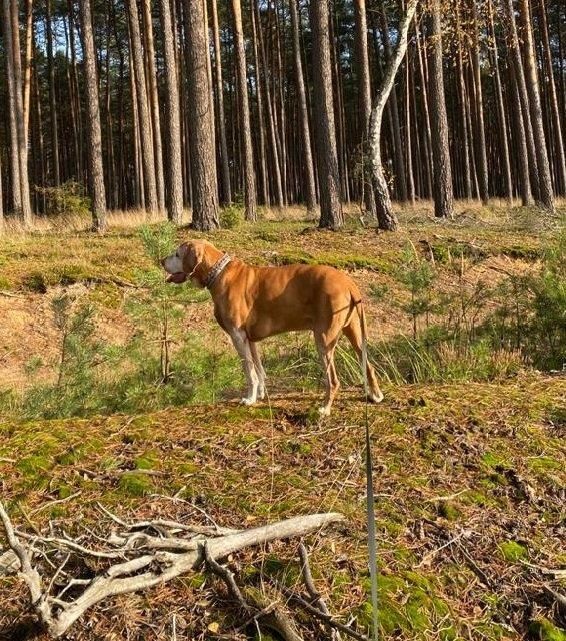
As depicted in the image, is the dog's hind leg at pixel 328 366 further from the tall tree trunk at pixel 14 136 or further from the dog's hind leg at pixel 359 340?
the tall tree trunk at pixel 14 136

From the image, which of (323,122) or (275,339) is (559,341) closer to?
(275,339)

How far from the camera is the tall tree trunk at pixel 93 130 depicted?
18562 mm

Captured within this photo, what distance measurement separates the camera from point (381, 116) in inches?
616

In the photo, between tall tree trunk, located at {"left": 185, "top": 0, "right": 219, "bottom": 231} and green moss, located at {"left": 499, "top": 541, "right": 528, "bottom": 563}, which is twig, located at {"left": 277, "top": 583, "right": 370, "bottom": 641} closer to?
green moss, located at {"left": 499, "top": 541, "right": 528, "bottom": 563}

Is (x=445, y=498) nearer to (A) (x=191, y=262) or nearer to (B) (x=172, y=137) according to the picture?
(A) (x=191, y=262)

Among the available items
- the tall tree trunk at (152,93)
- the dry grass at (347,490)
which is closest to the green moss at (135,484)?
the dry grass at (347,490)

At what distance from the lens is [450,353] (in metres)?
5.93

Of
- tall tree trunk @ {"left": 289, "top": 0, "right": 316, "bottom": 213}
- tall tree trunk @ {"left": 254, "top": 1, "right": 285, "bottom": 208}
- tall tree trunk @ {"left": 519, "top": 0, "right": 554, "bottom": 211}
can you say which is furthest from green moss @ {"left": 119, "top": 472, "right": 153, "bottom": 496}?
tall tree trunk @ {"left": 254, "top": 1, "right": 285, "bottom": 208}

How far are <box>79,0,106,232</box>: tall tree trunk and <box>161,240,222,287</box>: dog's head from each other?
1462 cm

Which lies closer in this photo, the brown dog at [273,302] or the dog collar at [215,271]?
the brown dog at [273,302]

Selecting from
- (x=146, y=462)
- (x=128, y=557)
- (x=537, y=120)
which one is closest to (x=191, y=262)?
(x=146, y=462)

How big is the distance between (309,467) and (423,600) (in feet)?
3.36

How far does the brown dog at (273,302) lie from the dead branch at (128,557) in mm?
1502

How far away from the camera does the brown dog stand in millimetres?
4078
